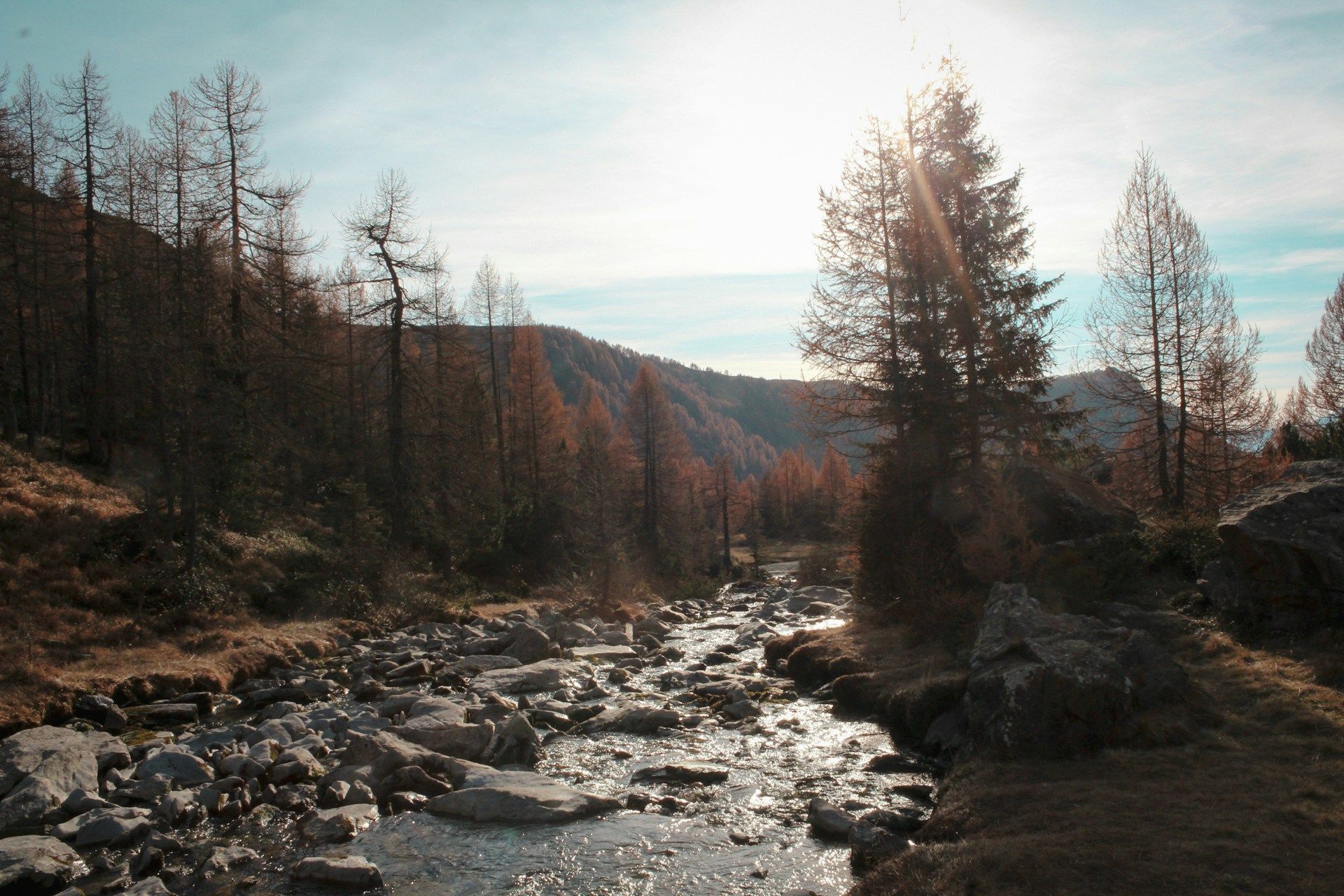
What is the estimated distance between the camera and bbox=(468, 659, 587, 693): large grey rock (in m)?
15.9

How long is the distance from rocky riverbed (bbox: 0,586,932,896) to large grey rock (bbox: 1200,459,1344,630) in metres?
5.45

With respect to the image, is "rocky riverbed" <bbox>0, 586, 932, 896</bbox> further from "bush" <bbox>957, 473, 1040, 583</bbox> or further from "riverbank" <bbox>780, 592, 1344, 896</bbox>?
"bush" <bbox>957, 473, 1040, 583</bbox>

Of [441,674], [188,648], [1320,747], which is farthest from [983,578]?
[188,648]

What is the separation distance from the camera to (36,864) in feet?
24.2

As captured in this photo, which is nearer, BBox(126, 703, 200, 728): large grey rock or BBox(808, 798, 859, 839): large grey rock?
BBox(808, 798, 859, 839): large grey rock

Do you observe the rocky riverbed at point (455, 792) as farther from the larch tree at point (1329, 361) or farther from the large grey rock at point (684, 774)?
the larch tree at point (1329, 361)

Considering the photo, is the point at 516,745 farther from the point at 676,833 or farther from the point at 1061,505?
the point at 1061,505

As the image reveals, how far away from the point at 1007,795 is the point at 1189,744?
224cm

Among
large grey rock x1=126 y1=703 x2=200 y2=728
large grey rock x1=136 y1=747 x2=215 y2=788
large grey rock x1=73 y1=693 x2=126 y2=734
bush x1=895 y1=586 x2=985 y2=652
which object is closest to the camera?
large grey rock x1=136 y1=747 x2=215 y2=788

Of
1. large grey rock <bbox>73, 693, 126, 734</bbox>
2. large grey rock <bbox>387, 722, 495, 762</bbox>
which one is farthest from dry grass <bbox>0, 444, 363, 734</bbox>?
large grey rock <bbox>387, 722, 495, 762</bbox>

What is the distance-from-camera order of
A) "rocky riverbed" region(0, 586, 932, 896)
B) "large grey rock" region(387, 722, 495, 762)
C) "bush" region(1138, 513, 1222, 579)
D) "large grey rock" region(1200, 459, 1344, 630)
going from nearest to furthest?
"rocky riverbed" region(0, 586, 932, 896) → "large grey rock" region(1200, 459, 1344, 630) → "large grey rock" region(387, 722, 495, 762) → "bush" region(1138, 513, 1222, 579)

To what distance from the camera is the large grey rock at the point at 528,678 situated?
15852 millimetres

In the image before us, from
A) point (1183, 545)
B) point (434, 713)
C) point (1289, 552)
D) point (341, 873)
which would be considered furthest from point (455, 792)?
point (1183, 545)

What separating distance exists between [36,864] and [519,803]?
4.58 metres
